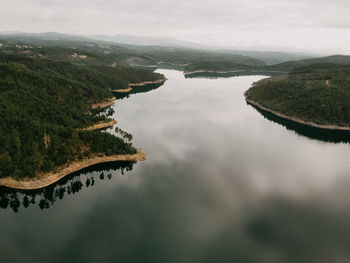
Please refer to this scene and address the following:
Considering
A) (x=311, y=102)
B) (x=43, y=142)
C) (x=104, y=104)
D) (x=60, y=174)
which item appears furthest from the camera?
(x=104, y=104)

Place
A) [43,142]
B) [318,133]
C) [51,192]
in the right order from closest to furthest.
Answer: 1. [51,192]
2. [43,142]
3. [318,133]

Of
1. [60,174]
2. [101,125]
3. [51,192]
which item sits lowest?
[51,192]

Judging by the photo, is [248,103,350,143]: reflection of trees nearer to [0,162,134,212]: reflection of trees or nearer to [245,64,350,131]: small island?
[245,64,350,131]: small island

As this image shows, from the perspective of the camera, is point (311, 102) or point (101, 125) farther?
point (311, 102)

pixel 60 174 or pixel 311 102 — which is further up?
pixel 311 102

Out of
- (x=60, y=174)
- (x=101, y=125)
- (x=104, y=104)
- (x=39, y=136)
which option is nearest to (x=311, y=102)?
(x=101, y=125)

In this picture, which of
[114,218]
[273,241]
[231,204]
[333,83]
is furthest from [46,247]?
[333,83]

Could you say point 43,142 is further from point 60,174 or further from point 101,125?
point 101,125

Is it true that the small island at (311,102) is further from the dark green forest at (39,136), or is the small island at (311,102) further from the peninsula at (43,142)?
the dark green forest at (39,136)
